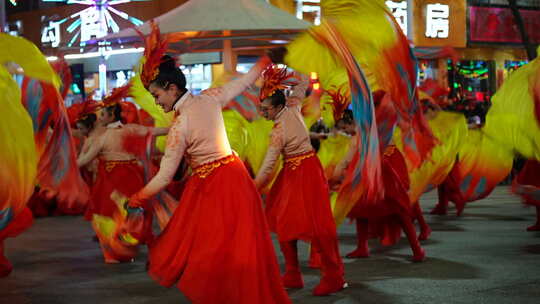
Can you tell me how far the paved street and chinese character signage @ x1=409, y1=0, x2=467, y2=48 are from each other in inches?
537

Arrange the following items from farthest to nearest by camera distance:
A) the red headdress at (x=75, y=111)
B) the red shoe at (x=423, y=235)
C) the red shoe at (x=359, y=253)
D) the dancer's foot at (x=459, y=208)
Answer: the dancer's foot at (x=459, y=208) < the red shoe at (x=423, y=235) < the red headdress at (x=75, y=111) < the red shoe at (x=359, y=253)

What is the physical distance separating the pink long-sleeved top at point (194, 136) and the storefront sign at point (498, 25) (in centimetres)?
2118

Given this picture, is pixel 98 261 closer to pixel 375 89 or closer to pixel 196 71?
pixel 375 89

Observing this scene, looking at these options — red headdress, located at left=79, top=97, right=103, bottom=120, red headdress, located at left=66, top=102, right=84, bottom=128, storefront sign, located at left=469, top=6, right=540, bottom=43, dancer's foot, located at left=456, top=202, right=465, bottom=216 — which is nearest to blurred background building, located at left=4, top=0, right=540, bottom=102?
storefront sign, located at left=469, top=6, right=540, bottom=43

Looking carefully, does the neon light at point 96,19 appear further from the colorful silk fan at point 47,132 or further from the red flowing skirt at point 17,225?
the colorful silk fan at point 47,132

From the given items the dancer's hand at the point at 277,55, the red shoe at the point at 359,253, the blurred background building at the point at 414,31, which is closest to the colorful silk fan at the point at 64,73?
the dancer's hand at the point at 277,55

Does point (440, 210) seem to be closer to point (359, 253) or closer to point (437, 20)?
point (359, 253)

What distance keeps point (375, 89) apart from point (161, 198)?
3422 millimetres

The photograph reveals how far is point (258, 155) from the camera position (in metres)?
10.9

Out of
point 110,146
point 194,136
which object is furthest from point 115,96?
point 194,136

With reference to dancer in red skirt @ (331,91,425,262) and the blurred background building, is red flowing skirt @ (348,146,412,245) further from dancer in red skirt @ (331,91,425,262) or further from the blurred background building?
the blurred background building

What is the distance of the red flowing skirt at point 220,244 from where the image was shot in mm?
4973

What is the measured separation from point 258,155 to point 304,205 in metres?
4.28

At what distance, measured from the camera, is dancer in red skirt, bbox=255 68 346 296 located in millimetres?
6637
